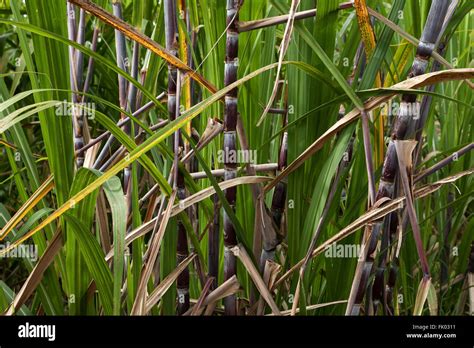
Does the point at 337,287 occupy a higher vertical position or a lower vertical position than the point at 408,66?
lower

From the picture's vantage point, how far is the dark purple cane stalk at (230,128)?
636mm

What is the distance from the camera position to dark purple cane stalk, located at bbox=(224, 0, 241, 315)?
0.64 meters

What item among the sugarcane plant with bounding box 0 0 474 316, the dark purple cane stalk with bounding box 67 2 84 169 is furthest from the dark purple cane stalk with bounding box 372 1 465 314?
the dark purple cane stalk with bounding box 67 2 84 169

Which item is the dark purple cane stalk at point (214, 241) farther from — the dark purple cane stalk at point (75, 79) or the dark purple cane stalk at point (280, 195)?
the dark purple cane stalk at point (75, 79)

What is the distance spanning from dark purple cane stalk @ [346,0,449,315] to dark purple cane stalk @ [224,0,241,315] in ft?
0.49

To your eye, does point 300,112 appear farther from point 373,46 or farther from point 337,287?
point 337,287

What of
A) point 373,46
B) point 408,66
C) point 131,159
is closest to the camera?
point 131,159

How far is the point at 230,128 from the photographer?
0.66 m

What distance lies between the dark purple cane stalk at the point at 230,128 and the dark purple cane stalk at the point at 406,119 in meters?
0.15

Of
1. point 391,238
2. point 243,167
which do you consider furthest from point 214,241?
point 391,238
